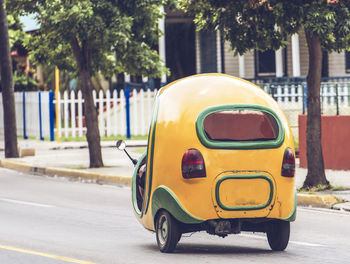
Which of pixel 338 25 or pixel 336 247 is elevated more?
pixel 338 25

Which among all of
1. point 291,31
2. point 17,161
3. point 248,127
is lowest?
point 17,161

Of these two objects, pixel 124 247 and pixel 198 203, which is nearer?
pixel 198 203

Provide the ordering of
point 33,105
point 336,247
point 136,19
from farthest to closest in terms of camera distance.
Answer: point 33,105
point 136,19
point 336,247

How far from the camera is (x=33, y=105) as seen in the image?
32.1 metres

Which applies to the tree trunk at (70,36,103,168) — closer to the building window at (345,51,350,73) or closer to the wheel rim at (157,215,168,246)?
the wheel rim at (157,215,168,246)

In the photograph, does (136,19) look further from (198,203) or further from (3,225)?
(198,203)

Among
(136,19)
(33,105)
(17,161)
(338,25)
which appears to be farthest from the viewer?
(33,105)

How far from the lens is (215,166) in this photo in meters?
9.38

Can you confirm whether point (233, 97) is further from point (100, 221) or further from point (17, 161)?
point (17, 161)

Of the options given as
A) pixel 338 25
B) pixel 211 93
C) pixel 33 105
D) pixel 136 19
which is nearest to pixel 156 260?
pixel 211 93

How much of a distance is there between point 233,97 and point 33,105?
75.9ft

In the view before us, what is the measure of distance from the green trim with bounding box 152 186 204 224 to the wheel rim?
0.11m

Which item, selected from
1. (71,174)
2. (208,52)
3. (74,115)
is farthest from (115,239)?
(208,52)

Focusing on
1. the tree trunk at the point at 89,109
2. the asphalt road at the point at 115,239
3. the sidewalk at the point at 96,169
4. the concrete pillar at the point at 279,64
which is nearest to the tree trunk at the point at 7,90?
the sidewalk at the point at 96,169
